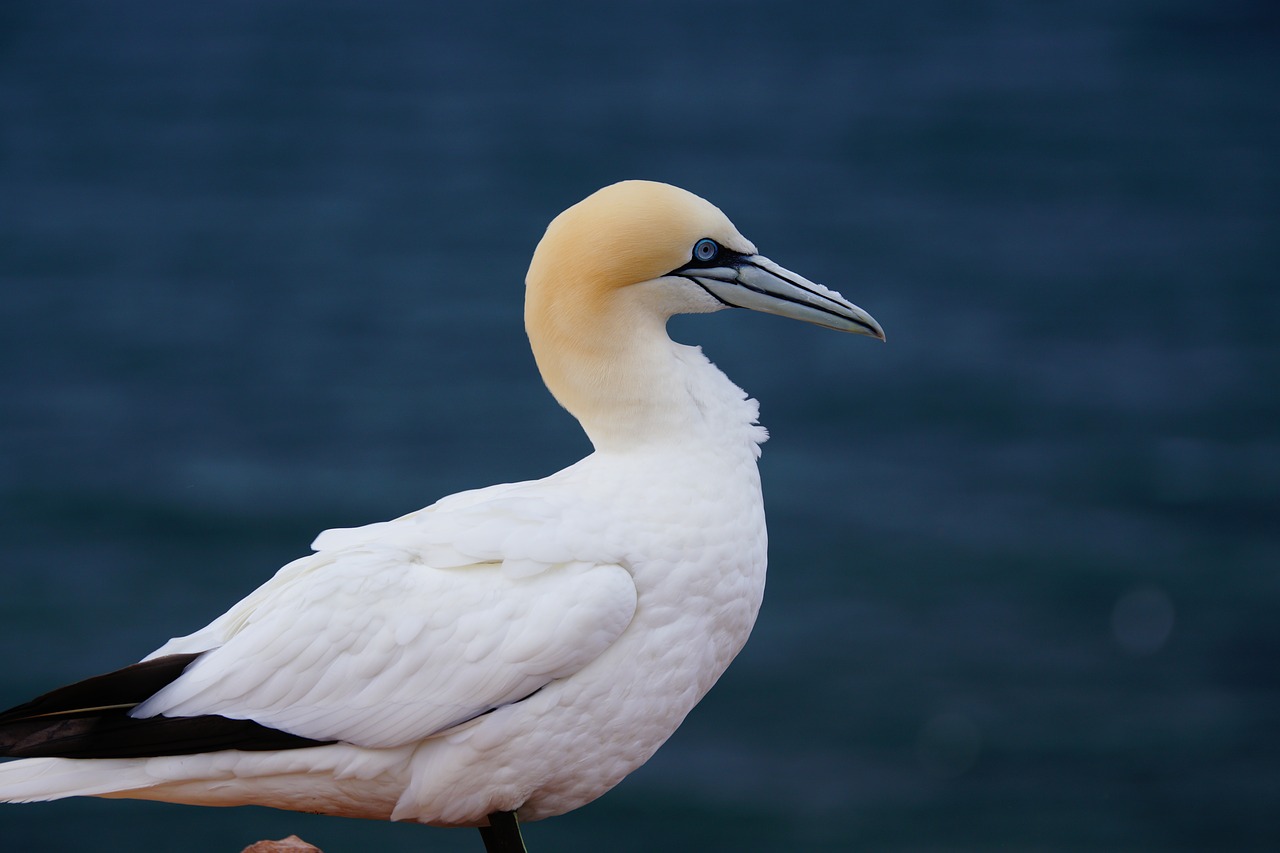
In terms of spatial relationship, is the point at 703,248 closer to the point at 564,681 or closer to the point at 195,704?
the point at 564,681

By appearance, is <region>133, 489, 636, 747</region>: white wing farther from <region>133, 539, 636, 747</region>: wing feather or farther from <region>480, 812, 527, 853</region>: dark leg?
<region>480, 812, 527, 853</region>: dark leg

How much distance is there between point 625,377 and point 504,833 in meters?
1.26

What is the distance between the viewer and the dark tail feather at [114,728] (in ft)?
12.4

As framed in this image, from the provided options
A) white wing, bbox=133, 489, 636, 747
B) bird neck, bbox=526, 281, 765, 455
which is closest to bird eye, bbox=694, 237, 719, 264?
bird neck, bbox=526, 281, 765, 455

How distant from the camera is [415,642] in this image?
392 cm

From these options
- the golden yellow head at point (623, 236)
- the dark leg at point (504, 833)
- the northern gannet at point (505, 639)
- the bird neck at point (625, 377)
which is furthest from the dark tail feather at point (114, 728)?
the golden yellow head at point (623, 236)

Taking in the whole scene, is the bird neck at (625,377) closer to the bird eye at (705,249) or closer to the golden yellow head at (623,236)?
the golden yellow head at (623,236)

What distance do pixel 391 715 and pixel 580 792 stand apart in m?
0.55

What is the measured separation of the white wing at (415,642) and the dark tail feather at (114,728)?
0.11 feet

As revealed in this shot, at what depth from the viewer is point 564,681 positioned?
392 cm

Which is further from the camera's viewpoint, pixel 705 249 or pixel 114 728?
pixel 705 249

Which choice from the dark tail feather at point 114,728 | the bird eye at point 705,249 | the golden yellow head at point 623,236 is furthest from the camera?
the bird eye at point 705,249

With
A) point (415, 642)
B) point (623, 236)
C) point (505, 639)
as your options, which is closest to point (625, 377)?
point (623, 236)

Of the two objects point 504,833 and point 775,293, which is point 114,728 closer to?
point 504,833
